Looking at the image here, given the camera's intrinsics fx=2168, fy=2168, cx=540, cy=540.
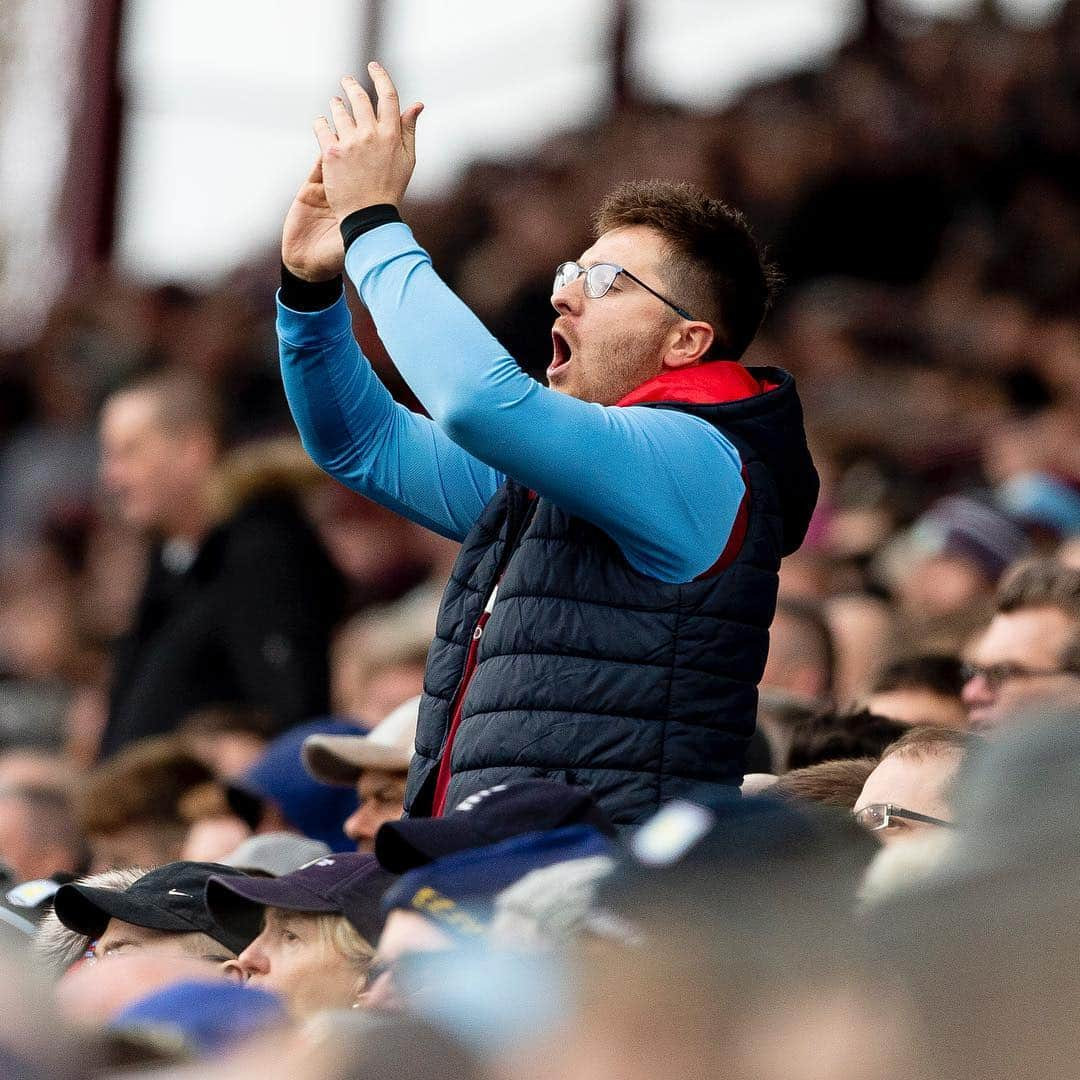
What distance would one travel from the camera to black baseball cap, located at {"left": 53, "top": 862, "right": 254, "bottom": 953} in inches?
119

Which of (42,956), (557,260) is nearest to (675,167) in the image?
(557,260)

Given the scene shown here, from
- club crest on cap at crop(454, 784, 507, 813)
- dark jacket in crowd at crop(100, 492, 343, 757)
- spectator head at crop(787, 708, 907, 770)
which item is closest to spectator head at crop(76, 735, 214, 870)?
dark jacket in crowd at crop(100, 492, 343, 757)

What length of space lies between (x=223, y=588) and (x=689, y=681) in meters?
2.89

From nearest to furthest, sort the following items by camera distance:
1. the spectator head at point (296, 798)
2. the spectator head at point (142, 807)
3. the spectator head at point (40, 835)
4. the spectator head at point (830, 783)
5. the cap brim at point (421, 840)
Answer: the cap brim at point (421, 840) < the spectator head at point (830, 783) < the spectator head at point (296, 798) < the spectator head at point (142, 807) < the spectator head at point (40, 835)

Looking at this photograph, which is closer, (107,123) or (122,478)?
(122,478)

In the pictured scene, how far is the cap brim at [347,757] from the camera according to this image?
3809 mm

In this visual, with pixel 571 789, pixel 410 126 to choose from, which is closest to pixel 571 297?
pixel 410 126

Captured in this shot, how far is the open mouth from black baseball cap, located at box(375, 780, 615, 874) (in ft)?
2.35

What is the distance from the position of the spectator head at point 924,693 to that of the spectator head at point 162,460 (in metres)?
2.14

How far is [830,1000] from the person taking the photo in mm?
1813

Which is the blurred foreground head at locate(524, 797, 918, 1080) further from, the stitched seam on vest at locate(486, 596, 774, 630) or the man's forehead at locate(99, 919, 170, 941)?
the man's forehead at locate(99, 919, 170, 941)

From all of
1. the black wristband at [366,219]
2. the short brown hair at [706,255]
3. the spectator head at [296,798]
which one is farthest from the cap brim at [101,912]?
the spectator head at [296,798]

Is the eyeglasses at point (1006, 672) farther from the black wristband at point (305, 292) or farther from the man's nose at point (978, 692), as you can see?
the black wristband at point (305, 292)

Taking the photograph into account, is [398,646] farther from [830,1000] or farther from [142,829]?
[830,1000]
